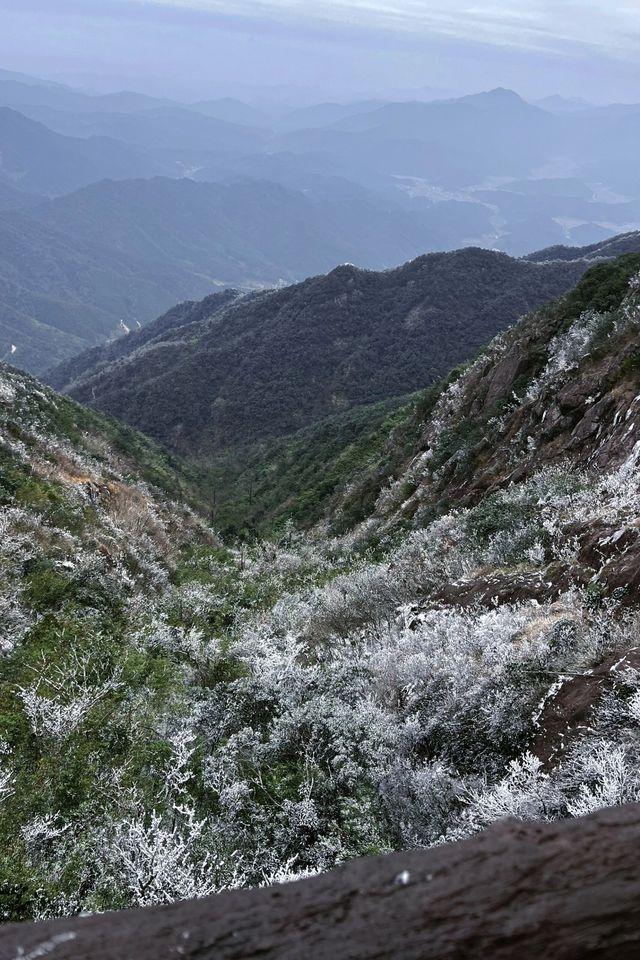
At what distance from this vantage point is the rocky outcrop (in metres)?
1.33

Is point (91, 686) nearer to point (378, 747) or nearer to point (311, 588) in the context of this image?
point (378, 747)

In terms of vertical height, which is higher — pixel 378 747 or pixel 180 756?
pixel 378 747

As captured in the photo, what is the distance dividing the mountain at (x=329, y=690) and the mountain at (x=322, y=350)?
46.5 metres

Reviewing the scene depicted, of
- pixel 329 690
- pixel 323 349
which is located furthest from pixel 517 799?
pixel 323 349

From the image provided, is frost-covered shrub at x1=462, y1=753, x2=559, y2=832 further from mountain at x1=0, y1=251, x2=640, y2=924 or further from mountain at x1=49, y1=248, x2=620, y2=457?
mountain at x1=49, y1=248, x2=620, y2=457

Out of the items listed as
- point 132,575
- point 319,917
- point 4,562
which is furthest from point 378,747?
point 132,575

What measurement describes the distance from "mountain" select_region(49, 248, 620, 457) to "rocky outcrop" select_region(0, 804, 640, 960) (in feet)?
187

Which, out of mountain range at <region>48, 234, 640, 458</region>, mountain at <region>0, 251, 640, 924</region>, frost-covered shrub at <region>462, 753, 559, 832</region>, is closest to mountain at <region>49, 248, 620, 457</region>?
mountain range at <region>48, 234, 640, 458</region>

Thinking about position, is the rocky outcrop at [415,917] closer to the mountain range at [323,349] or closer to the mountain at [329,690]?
the mountain at [329,690]

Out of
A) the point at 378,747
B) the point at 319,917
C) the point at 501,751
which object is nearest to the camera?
the point at 319,917

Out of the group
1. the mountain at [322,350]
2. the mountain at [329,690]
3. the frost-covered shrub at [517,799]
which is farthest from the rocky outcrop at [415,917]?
the mountain at [322,350]

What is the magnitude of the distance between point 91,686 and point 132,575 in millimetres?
6207

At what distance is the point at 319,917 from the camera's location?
4.54ft

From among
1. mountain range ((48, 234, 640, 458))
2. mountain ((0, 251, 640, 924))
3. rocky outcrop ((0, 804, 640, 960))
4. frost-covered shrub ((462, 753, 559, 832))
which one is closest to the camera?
rocky outcrop ((0, 804, 640, 960))
